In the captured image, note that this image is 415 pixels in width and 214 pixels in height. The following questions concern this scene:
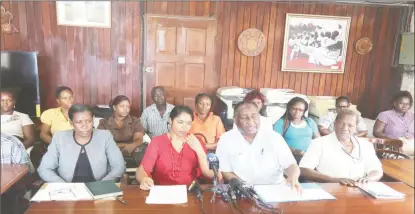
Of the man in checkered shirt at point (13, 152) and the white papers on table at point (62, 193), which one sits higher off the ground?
the man in checkered shirt at point (13, 152)

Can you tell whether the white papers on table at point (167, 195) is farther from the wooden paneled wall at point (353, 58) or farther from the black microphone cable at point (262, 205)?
the wooden paneled wall at point (353, 58)

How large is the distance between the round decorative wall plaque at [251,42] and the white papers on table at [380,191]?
927 millimetres

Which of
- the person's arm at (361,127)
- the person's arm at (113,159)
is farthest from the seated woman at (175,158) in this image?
the person's arm at (361,127)

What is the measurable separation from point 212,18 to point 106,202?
3.34ft

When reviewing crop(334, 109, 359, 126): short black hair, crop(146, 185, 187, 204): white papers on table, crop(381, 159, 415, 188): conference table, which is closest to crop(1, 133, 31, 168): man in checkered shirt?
crop(146, 185, 187, 204): white papers on table

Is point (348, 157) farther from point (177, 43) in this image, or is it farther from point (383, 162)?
point (177, 43)

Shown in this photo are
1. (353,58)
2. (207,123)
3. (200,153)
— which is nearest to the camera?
(353,58)

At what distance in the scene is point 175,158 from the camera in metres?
1.02

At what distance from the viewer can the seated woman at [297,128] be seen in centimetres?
126

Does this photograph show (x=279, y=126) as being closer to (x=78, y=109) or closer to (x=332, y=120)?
(x=332, y=120)

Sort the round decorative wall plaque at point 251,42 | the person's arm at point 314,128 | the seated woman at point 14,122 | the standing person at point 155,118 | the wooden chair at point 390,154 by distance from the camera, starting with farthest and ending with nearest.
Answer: the standing person at point 155,118 < the round decorative wall plaque at point 251,42 < the wooden chair at point 390,154 < the person's arm at point 314,128 < the seated woman at point 14,122

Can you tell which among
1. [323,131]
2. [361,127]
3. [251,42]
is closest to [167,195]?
[323,131]

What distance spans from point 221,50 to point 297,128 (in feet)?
2.44

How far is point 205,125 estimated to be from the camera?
169 cm
